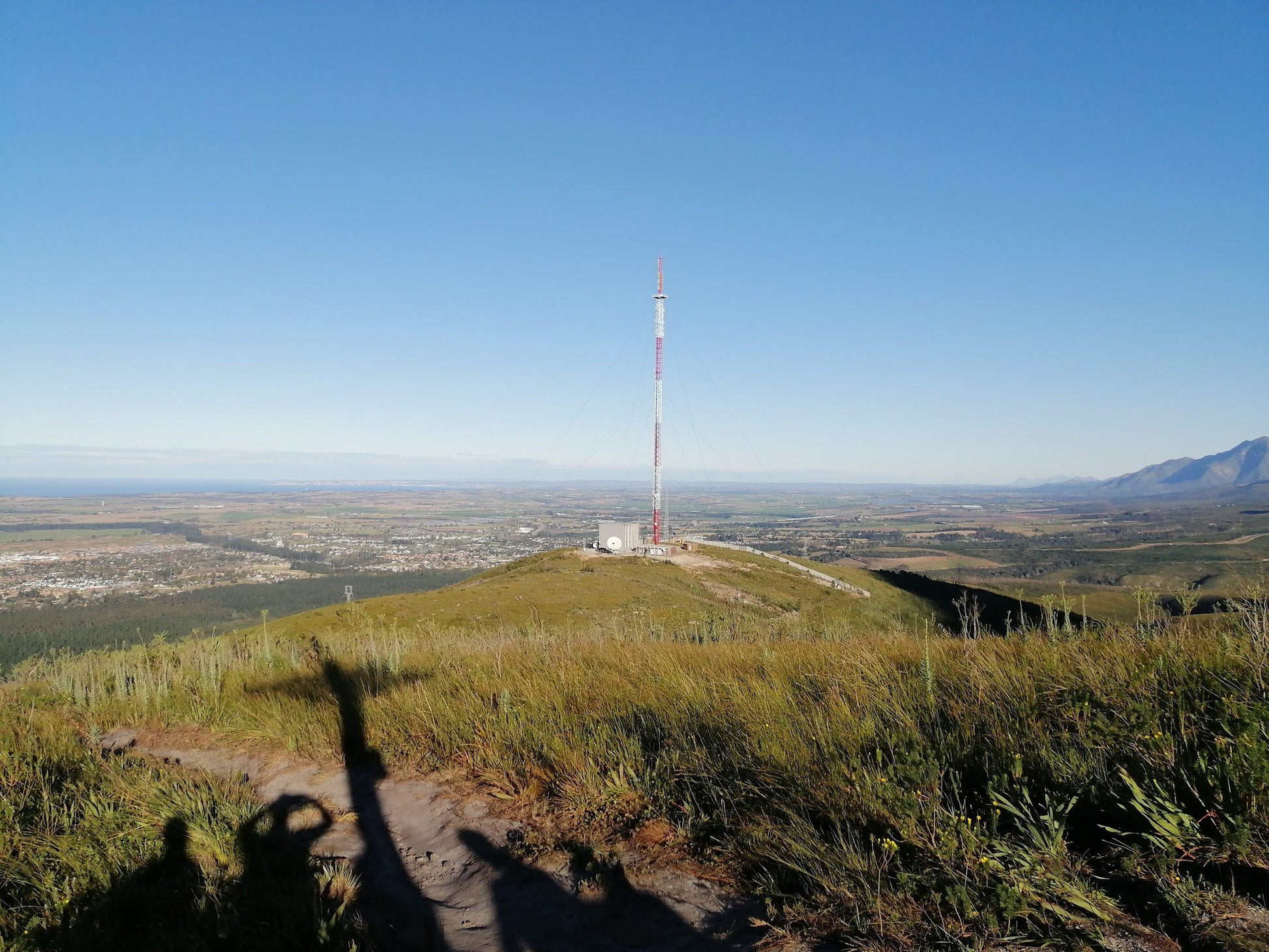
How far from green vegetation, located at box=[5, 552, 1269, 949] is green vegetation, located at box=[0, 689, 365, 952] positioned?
31 centimetres

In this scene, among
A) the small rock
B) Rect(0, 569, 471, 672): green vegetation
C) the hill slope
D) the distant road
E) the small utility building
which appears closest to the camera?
the small rock

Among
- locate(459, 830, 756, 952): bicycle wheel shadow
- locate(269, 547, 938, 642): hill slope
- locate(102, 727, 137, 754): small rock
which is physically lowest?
locate(269, 547, 938, 642): hill slope

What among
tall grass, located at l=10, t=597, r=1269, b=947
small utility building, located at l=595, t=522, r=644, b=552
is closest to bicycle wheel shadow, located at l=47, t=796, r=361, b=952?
tall grass, located at l=10, t=597, r=1269, b=947

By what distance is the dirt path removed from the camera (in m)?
2.92

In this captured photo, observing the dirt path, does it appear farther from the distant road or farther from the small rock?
the distant road

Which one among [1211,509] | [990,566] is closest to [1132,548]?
[990,566]

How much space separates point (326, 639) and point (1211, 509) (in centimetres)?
15850

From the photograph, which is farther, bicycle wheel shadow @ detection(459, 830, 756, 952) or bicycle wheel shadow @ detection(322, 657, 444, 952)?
bicycle wheel shadow @ detection(322, 657, 444, 952)

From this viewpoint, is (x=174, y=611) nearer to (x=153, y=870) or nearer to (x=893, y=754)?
(x=153, y=870)

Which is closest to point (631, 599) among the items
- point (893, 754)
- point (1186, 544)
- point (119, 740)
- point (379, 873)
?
point (119, 740)

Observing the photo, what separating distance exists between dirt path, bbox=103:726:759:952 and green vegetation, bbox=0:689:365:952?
0.81ft

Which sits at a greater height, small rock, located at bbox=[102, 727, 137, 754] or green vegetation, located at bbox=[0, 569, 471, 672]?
small rock, located at bbox=[102, 727, 137, 754]

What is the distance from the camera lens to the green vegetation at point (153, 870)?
9.49ft

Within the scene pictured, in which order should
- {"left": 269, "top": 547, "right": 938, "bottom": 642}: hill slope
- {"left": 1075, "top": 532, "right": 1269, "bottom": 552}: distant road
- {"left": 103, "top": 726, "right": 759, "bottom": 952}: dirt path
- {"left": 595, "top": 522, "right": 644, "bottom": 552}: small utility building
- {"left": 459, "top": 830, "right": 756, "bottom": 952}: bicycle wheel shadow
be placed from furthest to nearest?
1. {"left": 1075, "top": 532, "right": 1269, "bottom": 552}: distant road
2. {"left": 595, "top": 522, "right": 644, "bottom": 552}: small utility building
3. {"left": 269, "top": 547, "right": 938, "bottom": 642}: hill slope
4. {"left": 103, "top": 726, "right": 759, "bottom": 952}: dirt path
5. {"left": 459, "top": 830, "right": 756, "bottom": 952}: bicycle wheel shadow
